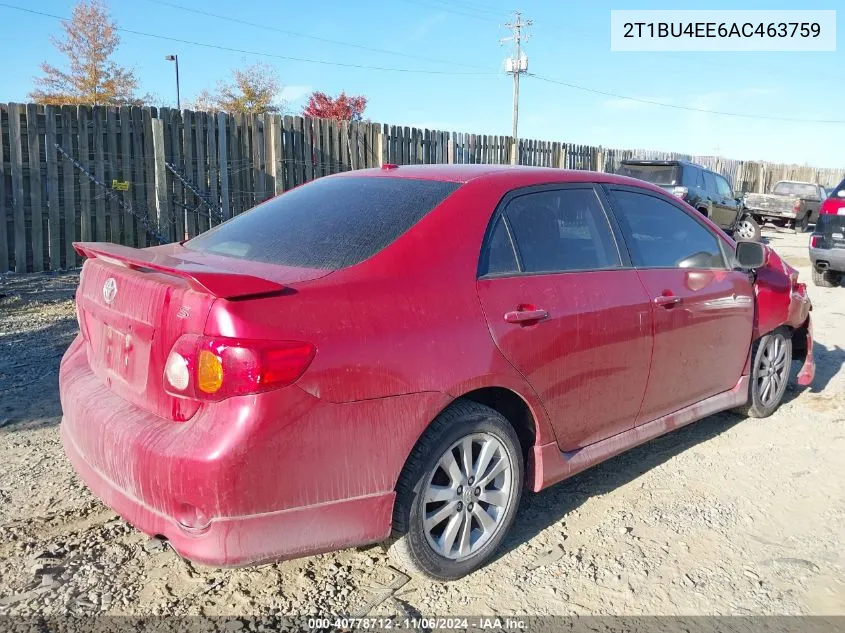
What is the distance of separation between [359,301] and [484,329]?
567 millimetres

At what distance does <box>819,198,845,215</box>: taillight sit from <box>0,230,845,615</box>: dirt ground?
244 inches

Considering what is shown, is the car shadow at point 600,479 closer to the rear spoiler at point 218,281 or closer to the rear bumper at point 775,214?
the rear spoiler at point 218,281

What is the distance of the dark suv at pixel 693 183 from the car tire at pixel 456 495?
11.8 metres

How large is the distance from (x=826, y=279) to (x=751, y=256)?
7.39m

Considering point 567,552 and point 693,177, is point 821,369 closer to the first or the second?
point 567,552

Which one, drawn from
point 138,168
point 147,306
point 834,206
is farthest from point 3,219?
point 834,206

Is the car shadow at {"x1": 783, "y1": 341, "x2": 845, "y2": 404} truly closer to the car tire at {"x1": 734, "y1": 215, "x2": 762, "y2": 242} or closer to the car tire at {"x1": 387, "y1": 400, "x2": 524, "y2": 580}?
the car tire at {"x1": 387, "y1": 400, "x2": 524, "y2": 580}

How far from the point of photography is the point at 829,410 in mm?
5211

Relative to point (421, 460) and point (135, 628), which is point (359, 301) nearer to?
point (421, 460)

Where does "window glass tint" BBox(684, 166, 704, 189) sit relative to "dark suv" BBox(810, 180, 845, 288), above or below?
above

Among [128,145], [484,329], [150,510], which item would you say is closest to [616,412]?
[484,329]

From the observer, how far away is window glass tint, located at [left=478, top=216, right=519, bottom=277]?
9.89 feet

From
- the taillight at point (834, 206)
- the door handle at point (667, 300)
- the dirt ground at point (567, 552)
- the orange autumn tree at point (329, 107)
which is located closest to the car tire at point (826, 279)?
the taillight at point (834, 206)

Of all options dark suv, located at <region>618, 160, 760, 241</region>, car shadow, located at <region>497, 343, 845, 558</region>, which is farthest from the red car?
dark suv, located at <region>618, 160, 760, 241</region>
